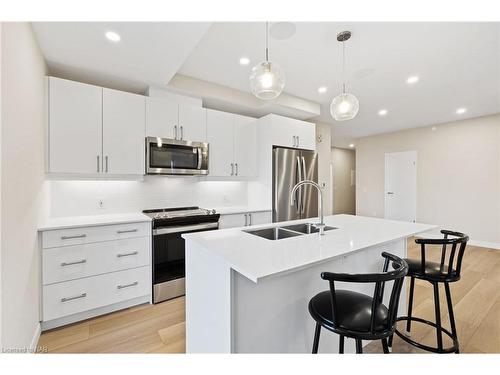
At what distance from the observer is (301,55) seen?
247 centimetres

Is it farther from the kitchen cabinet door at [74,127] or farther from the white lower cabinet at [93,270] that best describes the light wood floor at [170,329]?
the kitchen cabinet door at [74,127]

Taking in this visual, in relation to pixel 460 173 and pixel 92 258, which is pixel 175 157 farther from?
pixel 460 173

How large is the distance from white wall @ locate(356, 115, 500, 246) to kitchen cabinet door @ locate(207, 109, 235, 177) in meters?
4.76

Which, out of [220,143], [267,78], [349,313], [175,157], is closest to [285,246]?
[349,313]

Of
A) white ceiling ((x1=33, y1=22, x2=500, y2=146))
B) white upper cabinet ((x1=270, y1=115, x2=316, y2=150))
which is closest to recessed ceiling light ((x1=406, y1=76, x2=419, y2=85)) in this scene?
white ceiling ((x1=33, y1=22, x2=500, y2=146))

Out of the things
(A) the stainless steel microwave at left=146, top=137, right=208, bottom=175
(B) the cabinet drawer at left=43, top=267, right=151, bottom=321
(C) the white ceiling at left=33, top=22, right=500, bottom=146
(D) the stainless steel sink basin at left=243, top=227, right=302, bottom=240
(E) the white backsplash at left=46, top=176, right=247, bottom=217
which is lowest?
(B) the cabinet drawer at left=43, top=267, right=151, bottom=321

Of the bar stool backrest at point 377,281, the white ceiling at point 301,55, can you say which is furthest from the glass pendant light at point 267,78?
the bar stool backrest at point 377,281

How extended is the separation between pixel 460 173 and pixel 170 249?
19.4 ft

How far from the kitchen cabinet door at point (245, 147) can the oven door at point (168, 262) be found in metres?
1.16

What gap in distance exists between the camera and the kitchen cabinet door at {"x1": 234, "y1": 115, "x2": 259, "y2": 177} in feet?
11.3

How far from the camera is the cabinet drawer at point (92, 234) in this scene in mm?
1983

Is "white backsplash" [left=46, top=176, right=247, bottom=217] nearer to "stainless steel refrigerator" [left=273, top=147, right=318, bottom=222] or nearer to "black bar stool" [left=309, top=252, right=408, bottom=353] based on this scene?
Result: "stainless steel refrigerator" [left=273, top=147, right=318, bottom=222]
